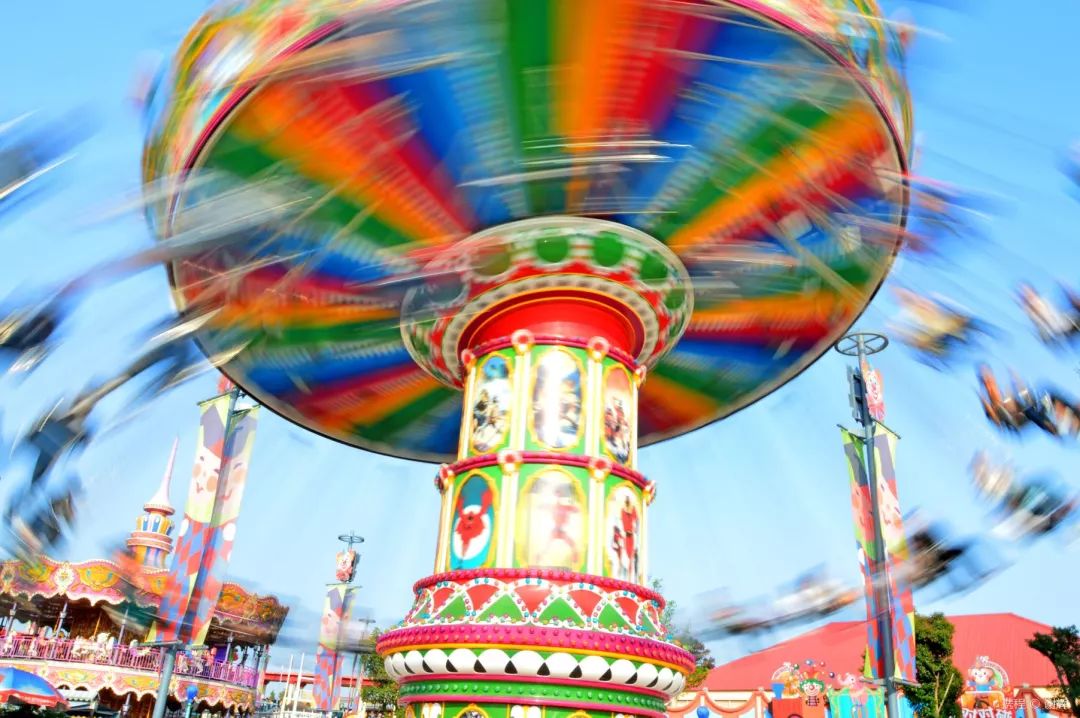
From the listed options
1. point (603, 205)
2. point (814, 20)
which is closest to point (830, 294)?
point (603, 205)

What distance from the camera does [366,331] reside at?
12.2 metres

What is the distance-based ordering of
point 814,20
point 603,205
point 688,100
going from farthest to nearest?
point 603,205 < point 688,100 < point 814,20

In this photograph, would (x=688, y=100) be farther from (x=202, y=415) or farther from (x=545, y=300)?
(x=202, y=415)

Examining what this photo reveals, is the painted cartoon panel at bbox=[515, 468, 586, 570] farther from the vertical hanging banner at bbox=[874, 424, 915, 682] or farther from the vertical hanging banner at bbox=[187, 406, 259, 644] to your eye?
the vertical hanging banner at bbox=[187, 406, 259, 644]

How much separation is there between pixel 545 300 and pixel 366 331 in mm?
2973

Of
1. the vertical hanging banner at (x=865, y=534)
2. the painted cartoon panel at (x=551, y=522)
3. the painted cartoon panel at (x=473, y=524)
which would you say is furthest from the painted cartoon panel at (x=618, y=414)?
the vertical hanging banner at (x=865, y=534)

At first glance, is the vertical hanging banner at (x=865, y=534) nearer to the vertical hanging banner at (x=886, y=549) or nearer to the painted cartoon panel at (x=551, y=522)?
the vertical hanging banner at (x=886, y=549)

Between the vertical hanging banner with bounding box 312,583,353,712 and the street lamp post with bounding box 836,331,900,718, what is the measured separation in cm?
1761

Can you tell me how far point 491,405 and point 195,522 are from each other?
278 inches

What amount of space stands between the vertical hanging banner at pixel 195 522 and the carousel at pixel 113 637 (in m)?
11.0

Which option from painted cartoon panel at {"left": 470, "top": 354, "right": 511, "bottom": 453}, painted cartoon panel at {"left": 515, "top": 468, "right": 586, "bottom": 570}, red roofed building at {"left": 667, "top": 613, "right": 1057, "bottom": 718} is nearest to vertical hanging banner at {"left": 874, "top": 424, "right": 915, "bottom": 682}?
painted cartoon panel at {"left": 515, "top": 468, "right": 586, "bottom": 570}

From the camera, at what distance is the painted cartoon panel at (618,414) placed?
403 inches

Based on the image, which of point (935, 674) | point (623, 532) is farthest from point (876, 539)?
point (935, 674)

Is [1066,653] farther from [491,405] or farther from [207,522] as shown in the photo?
[207,522]
